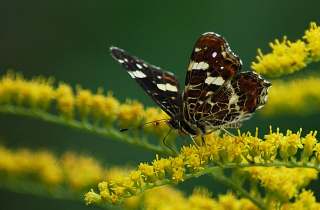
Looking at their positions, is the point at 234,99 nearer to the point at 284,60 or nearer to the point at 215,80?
the point at 215,80

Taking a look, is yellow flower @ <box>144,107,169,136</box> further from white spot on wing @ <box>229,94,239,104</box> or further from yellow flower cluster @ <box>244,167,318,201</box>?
yellow flower cluster @ <box>244,167,318,201</box>

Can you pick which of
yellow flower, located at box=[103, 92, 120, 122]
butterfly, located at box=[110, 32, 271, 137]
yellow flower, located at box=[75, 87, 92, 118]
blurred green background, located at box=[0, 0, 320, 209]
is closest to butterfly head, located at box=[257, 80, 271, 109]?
butterfly, located at box=[110, 32, 271, 137]

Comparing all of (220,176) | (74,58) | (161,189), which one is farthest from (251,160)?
(74,58)

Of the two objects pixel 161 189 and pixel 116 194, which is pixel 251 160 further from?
pixel 161 189

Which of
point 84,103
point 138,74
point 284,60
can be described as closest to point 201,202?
point 138,74

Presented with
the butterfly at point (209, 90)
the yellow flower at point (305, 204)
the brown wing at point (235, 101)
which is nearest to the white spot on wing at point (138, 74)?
the butterfly at point (209, 90)

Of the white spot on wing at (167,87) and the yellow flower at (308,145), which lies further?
the white spot on wing at (167,87)

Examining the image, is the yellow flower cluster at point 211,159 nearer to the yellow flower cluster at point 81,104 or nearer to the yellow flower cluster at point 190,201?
the yellow flower cluster at point 190,201
